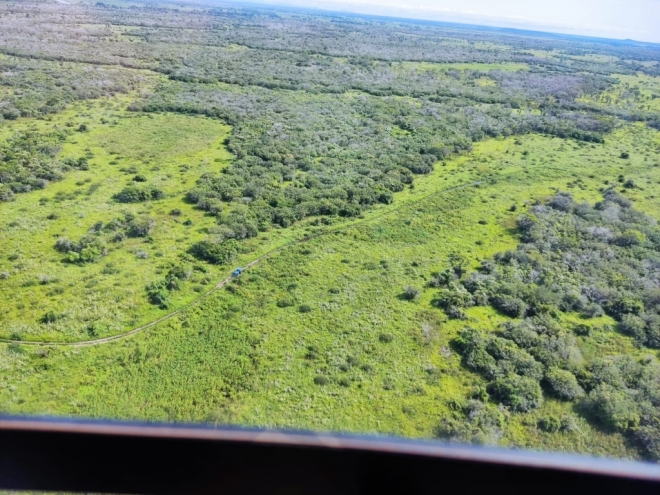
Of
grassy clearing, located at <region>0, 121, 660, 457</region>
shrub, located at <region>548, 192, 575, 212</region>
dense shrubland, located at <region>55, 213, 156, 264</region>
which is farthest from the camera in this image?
shrub, located at <region>548, 192, 575, 212</region>

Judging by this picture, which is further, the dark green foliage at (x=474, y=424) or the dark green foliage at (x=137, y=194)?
the dark green foliage at (x=137, y=194)

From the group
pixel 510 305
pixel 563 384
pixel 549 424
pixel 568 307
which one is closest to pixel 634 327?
pixel 568 307

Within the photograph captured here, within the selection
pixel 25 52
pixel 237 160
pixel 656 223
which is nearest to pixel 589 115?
pixel 656 223

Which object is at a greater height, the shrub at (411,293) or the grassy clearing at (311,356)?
the shrub at (411,293)

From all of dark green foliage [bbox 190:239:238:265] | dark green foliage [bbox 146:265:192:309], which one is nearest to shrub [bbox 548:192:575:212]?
dark green foliage [bbox 190:239:238:265]

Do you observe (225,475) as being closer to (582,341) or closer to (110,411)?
(110,411)

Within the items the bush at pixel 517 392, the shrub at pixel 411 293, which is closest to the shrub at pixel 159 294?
the shrub at pixel 411 293

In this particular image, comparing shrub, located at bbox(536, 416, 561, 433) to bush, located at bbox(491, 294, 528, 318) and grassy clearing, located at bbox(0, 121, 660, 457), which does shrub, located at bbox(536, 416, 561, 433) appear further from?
bush, located at bbox(491, 294, 528, 318)

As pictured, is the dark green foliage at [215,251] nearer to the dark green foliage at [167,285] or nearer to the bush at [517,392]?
the dark green foliage at [167,285]
